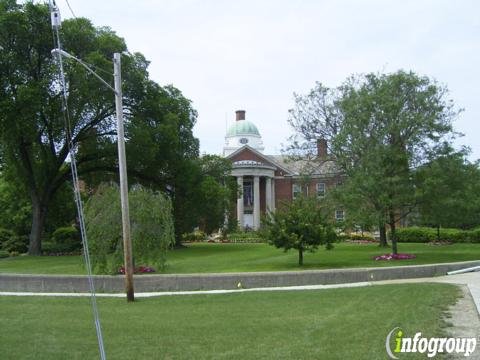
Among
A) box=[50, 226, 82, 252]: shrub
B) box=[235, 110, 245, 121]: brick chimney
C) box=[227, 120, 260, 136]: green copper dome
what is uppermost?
box=[235, 110, 245, 121]: brick chimney

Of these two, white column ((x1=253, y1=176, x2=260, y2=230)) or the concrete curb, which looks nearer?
the concrete curb

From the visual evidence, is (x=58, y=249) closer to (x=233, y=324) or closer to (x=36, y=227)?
(x=36, y=227)

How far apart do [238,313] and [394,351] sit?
5309 mm

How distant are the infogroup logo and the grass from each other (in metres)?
0.22

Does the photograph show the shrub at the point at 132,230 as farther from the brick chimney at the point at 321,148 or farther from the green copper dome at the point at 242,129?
the green copper dome at the point at 242,129

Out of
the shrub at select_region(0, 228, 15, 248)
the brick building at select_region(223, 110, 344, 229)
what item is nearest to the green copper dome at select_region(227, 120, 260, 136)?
the brick building at select_region(223, 110, 344, 229)

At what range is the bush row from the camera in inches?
1770

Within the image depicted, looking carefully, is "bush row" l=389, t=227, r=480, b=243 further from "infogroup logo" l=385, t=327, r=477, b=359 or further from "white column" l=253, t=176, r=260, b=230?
"infogroup logo" l=385, t=327, r=477, b=359

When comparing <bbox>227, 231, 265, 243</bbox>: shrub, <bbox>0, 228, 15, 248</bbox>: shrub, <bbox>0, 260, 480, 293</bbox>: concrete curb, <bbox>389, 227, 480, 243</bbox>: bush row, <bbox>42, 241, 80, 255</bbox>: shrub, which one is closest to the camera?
<bbox>0, 260, 480, 293</bbox>: concrete curb

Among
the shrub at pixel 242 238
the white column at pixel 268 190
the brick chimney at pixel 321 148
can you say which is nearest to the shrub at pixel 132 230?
the brick chimney at pixel 321 148

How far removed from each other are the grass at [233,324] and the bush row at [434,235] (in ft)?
100

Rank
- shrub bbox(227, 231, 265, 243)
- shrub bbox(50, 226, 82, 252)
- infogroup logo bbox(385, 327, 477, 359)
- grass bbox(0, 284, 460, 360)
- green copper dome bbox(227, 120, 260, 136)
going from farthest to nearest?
green copper dome bbox(227, 120, 260, 136)
shrub bbox(227, 231, 265, 243)
shrub bbox(50, 226, 82, 252)
grass bbox(0, 284, 460, 360)
infogroup logo bbox(385, 327, 477, 359)

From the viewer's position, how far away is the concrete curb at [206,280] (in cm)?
1959

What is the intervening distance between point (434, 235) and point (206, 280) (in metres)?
32.5
